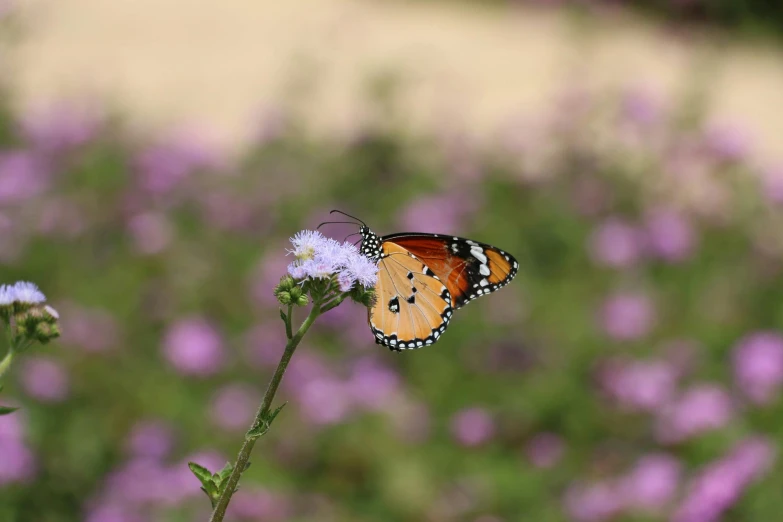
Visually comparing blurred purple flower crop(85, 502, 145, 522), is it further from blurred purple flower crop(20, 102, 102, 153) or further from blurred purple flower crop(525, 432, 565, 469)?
blurred purple flower crop(20, 102, 102, 153)

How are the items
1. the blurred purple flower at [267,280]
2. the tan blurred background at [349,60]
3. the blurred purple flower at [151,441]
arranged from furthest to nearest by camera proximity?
the tan blurred background at [349,60]
the blurred purple flower at [267,280]
the blurred purple flower at [151,441]

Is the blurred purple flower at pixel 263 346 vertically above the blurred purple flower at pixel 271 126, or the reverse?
the blurred purple flower at pixel 271 126

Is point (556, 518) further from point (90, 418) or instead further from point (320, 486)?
point (90, 418)

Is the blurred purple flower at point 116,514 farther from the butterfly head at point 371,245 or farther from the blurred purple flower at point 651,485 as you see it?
the blurred purple flower at point 651,485

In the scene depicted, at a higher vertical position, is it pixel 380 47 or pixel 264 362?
pixel 380 47

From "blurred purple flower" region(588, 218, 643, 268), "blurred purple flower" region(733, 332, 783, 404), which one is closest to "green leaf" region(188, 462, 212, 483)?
"blurred purple flower" region(733, 332, 783, 404)

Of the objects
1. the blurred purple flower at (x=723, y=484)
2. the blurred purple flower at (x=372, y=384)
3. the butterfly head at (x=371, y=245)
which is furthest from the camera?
the blurred purple flower at (x=372, y=384)

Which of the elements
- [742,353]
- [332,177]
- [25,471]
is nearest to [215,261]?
[332,177]

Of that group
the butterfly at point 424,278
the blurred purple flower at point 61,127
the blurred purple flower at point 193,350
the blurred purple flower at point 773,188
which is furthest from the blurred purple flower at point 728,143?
the blurred purple flower at point 61,127
